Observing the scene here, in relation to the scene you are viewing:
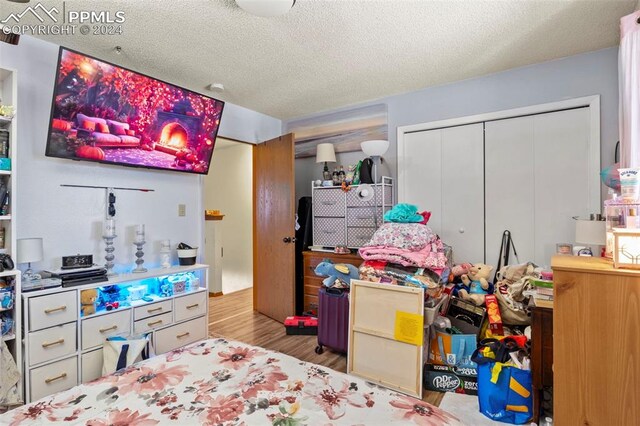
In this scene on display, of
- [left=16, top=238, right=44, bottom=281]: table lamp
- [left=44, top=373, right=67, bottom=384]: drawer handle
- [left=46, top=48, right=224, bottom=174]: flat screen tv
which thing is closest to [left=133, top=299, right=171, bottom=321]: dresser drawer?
[left=44, top=373, right=67, bottom=384]: drawer handle

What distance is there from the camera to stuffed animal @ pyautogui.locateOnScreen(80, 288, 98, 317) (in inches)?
88.5

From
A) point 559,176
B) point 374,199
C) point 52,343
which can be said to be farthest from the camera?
point 374,199

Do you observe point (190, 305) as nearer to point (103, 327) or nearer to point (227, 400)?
point (103, 327)

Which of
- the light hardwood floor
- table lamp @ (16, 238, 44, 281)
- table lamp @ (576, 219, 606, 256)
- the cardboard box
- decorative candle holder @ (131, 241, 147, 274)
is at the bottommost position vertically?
the light hardwood floor

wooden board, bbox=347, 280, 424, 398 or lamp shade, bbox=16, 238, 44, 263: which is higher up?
lamp shade, bbox=16, 238, 44, 263

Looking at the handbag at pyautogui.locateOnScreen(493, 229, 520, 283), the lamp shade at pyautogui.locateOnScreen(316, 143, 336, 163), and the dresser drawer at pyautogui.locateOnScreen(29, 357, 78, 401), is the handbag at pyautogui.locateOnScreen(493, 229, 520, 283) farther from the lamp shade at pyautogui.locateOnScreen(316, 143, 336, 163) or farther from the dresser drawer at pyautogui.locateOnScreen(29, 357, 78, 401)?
the dresser drawer at pyautogui.locateOnScreen(29, 357, 78, 401)

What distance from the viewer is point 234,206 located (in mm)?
5207

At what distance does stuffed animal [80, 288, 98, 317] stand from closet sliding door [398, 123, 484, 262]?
9.26ft

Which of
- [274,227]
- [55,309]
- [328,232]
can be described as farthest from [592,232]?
[55,309]

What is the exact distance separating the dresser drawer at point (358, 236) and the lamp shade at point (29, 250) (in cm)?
253

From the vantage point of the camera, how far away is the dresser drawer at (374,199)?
10.8 ft

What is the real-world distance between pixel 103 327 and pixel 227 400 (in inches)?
67.0

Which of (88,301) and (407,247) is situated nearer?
(88,301)

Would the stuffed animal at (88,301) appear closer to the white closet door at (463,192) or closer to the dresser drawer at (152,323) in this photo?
the dresser drawer at (152,323)
